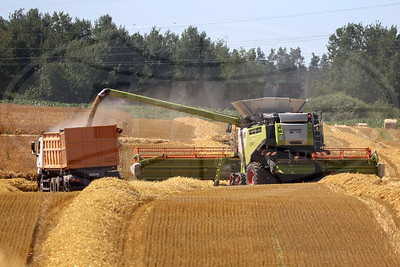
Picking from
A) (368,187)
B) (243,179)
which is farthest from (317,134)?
(368,187)

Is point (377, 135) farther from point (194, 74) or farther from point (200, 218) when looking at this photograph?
point (200, 218)

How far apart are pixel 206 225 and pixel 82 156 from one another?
9242mm

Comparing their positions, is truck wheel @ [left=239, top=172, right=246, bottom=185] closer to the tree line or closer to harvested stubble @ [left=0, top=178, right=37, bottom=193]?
harvested stubble @ [left=0, top=178, right=37, bottom=193]

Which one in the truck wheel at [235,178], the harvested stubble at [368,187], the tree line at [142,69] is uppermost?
the tree line at [142,69]

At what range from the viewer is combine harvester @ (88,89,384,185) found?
21.2 metres

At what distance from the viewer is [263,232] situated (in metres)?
13.5

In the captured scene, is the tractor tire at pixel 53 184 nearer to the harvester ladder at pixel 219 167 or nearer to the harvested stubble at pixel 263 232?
the harvester ladder at pixel 219 167

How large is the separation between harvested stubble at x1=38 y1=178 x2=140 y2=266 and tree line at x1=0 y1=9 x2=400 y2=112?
57.8 metres

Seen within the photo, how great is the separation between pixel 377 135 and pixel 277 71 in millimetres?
35158

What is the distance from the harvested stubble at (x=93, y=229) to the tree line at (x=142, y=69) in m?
57.8

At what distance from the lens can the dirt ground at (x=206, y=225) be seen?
479 inches

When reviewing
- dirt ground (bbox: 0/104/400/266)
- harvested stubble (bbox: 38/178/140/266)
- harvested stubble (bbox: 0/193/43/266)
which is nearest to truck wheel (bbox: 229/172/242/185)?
dirt ground (bbox: 0/104/400/266)

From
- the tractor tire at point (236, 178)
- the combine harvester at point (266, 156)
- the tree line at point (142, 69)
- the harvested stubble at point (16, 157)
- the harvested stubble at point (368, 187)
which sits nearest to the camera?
the harvested stubble at point (368, 187)

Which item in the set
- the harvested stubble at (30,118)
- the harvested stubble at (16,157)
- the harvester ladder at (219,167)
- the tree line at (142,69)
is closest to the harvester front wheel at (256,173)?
the harvester ladder at (219,167)
